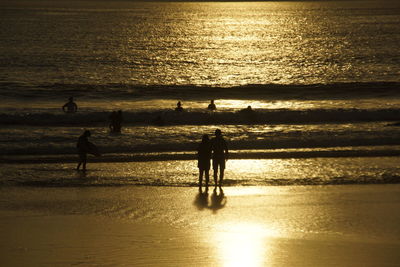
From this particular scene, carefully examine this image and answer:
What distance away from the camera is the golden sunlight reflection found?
13.0m

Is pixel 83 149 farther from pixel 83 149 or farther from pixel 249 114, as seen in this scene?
pixel 249 114

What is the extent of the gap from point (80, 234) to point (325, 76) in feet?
161

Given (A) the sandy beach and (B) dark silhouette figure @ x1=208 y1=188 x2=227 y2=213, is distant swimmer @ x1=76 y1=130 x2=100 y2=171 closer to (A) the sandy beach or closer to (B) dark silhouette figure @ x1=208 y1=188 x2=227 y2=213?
(A) the sandy beach

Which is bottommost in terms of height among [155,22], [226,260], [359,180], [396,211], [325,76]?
[226,260]

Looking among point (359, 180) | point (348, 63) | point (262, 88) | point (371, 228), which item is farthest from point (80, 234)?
point (348, 63)

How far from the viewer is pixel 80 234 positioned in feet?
47.5

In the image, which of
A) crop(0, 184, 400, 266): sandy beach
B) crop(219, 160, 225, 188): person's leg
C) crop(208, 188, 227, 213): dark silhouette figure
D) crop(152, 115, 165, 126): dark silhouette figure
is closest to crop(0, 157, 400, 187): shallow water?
crop(219, 160, 225, 188): person's leg

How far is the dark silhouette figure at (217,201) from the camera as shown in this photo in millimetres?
16828

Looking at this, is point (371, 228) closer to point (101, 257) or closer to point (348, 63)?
point (101, 257)

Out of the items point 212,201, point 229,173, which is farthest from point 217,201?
point 229,173

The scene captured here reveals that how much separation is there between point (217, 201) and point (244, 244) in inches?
144

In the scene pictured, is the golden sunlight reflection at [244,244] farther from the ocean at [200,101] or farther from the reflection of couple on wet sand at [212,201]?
the ocean at [200,101]

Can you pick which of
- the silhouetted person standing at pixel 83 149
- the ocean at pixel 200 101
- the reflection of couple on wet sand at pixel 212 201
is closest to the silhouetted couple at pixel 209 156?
the reflection of couple on wet sand at pixel 212 201

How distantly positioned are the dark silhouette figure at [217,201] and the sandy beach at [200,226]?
0.02 metres
